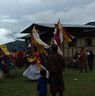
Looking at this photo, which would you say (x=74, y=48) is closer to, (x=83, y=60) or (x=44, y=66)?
(x=83, y=60)

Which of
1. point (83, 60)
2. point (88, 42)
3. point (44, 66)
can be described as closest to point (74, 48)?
point (88, 42)

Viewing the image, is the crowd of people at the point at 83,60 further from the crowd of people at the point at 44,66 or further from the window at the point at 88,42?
the window at the point at 88,42

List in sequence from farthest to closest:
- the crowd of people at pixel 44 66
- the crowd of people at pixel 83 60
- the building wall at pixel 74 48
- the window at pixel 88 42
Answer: the building wall at pixel 74 48
the window at pixel 88 42
the crowd of people at pixel 83 60
the crowd of people at pixel 44 66

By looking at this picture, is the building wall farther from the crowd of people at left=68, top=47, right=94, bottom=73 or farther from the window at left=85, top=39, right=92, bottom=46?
the crowd of people at left=68, top=47, right=94, bottom=73

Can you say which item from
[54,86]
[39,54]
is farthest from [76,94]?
[39,54]

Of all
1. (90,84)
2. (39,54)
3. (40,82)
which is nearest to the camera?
(40,82)

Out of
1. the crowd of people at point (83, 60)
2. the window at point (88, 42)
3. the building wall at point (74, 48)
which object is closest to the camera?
the crowd of people at point (83, 60)

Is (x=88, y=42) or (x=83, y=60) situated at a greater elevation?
(x=88, y=42)

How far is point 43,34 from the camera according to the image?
134 feet

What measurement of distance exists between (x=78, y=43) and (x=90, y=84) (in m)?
20.6

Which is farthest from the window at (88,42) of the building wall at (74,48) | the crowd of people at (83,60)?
the crowd of people at (83,60)

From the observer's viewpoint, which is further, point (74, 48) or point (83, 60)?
point (74, 48)

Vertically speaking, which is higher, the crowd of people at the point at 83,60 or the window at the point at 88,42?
the window at the point at 88,42

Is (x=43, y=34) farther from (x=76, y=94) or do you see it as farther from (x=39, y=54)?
(x=76, y=94)
